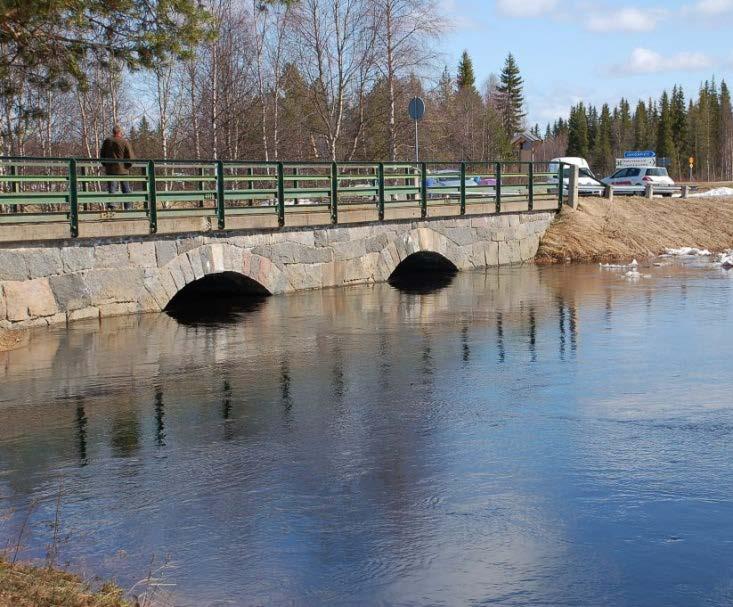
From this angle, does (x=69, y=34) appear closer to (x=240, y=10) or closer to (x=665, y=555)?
(x=665, y=555)

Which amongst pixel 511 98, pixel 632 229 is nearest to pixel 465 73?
pixel 511 98

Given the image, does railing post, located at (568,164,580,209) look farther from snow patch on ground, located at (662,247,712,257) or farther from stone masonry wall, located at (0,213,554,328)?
stone masonry wall, located at (0,213,554,328)

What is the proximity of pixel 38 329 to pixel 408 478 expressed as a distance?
916 cm

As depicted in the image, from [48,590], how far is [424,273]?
71.4ft

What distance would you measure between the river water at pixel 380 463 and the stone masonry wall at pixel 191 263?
2.61 ft

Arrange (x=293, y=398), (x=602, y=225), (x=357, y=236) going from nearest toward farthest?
1. (x=293, y=398)
2. (x=357, y=236)
3. (x=602, y=225)

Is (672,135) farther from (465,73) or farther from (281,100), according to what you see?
(281,100)

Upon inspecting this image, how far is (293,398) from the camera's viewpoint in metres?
10.8

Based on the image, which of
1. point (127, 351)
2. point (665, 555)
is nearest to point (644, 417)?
point (665, 555)

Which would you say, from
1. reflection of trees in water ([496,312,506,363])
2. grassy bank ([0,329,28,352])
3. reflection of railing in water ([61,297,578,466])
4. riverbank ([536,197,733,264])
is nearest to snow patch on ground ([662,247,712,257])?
riverbank ([536,197,733,264])

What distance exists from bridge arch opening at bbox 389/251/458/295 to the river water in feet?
26.1

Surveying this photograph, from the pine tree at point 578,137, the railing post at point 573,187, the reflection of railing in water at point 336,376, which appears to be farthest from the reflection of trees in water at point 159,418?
the pine tree at point 578,137

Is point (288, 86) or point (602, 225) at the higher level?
point (288, 86)

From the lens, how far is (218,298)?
2091cm
